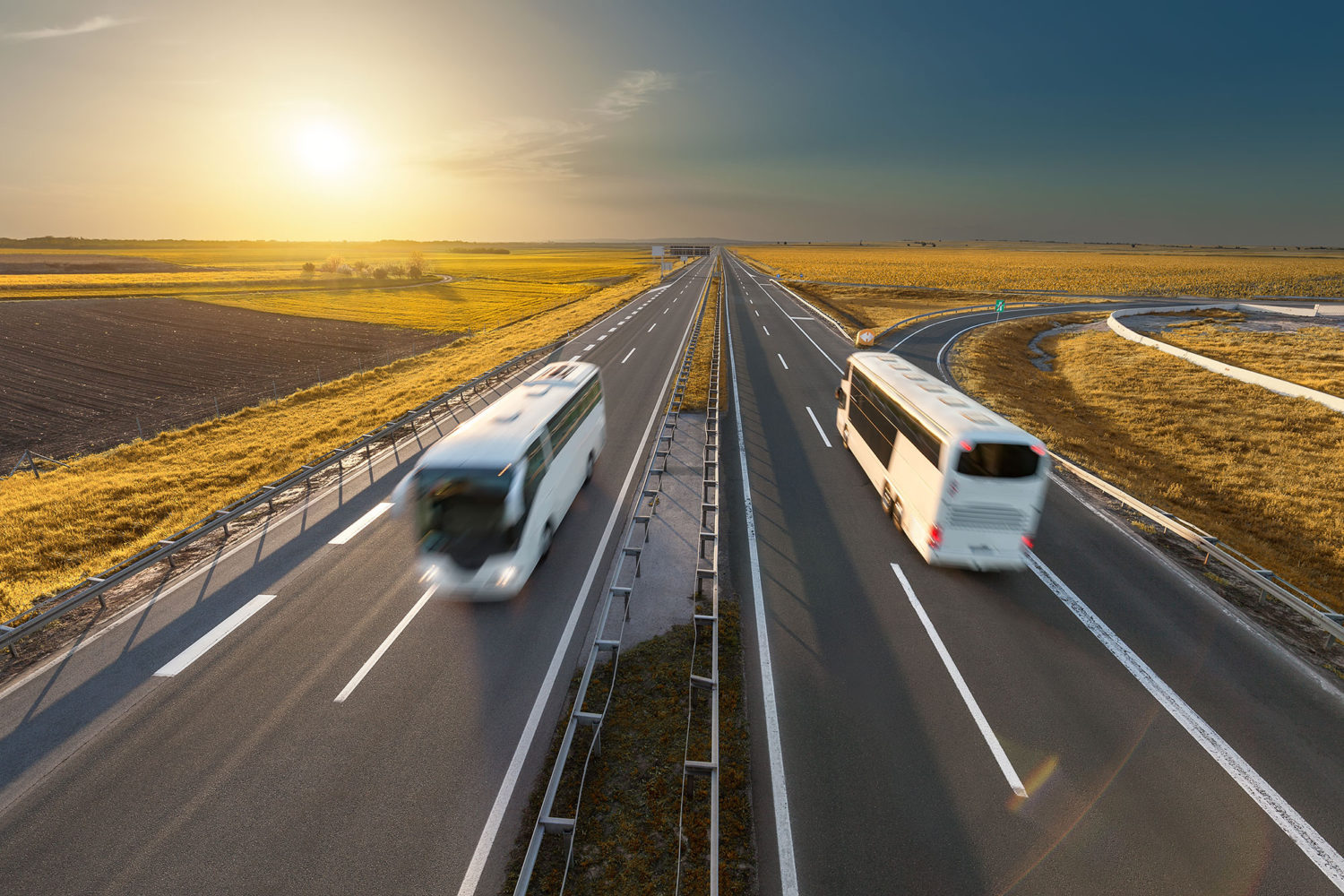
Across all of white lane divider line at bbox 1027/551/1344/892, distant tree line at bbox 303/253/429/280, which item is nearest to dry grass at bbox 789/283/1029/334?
white lane divider line at bbox 1027/551/1344/892

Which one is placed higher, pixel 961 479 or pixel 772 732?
pixel 961 479

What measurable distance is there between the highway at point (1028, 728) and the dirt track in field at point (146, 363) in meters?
29.0

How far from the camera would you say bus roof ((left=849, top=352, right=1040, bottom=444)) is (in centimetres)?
981

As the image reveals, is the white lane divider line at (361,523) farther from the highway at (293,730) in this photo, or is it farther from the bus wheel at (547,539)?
the bus wheel at (547,539)

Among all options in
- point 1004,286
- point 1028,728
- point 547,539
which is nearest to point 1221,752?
point 1028,728

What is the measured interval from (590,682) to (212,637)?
6.93 m

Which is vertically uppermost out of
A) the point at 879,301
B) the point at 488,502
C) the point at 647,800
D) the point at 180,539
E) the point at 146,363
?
the point at 879,301

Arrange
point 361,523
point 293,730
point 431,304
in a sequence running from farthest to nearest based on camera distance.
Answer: point 431,304 → point 361,523 → point 293,730

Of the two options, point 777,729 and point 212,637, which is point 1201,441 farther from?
point 212,637

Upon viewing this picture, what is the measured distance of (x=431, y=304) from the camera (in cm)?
6800

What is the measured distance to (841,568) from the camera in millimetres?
11430

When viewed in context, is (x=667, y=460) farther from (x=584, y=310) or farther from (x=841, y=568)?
(x=584, y=310)

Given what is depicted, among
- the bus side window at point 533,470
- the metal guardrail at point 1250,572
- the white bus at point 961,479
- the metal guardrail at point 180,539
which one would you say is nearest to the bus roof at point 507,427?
the bus side window at point 533,470

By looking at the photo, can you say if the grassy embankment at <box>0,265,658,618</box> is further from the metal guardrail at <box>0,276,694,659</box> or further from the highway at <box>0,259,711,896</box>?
the highway at <box>0,259,711,896</box>
